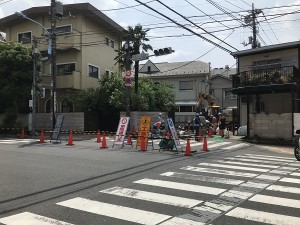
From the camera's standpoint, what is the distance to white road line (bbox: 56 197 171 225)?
6086 millimetres

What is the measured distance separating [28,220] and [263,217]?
151 inches

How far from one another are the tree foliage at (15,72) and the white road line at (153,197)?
2293 cm

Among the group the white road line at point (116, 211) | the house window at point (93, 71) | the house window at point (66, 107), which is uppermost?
the house window at point (93, 71)

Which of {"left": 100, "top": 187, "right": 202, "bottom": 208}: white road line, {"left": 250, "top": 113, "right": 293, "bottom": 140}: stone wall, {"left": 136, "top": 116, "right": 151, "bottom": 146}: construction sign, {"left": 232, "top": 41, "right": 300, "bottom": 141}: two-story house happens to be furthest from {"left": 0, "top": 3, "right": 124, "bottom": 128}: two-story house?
{"left": 100, "top": 187, "right": 202, "bottom": 208}: white road line

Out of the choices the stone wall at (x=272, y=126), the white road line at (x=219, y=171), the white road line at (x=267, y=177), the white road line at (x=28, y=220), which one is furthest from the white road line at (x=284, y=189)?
the stone wall at (x=272, y=126)

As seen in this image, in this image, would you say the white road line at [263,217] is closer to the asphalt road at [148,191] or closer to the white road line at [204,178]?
the asphalt road at [148,191]

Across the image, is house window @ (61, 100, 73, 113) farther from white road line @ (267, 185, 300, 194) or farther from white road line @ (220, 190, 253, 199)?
white road line @ (220, 190, 253, 199)

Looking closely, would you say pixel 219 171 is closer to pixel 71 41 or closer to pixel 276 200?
pixel 276 200

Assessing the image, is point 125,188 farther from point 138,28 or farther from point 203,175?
point 138,28

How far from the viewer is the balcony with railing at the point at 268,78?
2242 cm

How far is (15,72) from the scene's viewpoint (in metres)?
29.2

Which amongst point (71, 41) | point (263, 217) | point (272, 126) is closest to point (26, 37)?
point (71, 41)

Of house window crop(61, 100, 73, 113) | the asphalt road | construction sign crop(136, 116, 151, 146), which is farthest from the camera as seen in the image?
house window crop(61, 100, 73, 113)

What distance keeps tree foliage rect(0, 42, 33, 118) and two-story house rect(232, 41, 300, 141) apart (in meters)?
15.9
